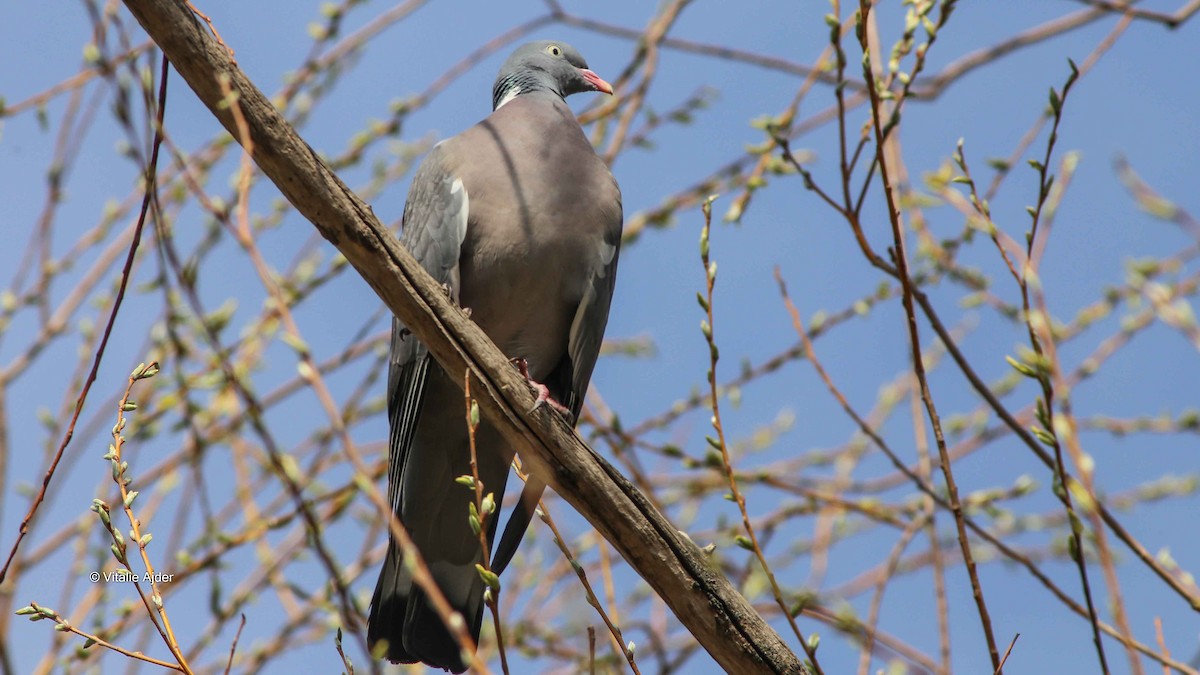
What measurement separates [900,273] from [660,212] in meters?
1.97

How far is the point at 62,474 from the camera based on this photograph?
330cm

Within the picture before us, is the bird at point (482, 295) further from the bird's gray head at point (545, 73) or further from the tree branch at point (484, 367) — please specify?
the tree branch at point (484, 367)

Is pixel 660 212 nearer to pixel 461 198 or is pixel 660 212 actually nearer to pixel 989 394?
pixel 461 198

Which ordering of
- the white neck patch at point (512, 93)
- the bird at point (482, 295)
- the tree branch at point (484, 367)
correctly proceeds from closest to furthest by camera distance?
the tree branch at point (484, 367)
the bird at point (482, 295)
the white neck patch at point (512, 93)

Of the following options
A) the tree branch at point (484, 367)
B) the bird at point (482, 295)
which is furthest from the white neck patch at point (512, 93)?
the tree branch at point (484, 367)

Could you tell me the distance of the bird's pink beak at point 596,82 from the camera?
4129 mm

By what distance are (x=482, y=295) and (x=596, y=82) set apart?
1.18 m

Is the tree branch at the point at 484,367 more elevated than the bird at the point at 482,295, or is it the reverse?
the bird at the point at 482,295

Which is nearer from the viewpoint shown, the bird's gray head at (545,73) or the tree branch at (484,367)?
the tree branch at (484,367)

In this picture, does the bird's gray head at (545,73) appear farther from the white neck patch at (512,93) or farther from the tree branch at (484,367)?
the tree branch at (484,367)

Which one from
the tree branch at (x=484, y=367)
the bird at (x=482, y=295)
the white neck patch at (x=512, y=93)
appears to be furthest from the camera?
the white neck patch at (x=512, y=93)

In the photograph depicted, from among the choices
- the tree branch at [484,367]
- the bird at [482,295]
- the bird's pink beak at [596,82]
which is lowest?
the tree branch at [484,367]

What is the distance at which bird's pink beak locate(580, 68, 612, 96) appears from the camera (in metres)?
4.13

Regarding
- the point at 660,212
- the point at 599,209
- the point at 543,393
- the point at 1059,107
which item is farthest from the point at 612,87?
the point at 1059,107
